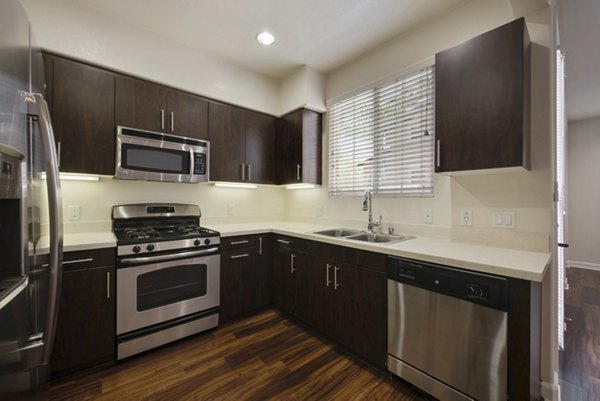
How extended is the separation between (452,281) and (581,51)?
3097mm

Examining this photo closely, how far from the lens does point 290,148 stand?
308cm

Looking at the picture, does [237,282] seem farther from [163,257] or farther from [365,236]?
[365,236]

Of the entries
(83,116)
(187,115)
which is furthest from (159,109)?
(83,116)

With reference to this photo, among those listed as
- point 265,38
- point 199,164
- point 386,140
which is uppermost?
point 265,38

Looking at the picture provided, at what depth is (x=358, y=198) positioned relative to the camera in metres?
2.71

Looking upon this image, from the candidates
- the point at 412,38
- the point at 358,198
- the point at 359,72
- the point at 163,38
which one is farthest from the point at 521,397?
the point at 163,38

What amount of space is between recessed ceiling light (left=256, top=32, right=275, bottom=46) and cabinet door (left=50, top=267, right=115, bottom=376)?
2.31 m

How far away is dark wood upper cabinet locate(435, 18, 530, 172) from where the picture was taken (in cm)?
148

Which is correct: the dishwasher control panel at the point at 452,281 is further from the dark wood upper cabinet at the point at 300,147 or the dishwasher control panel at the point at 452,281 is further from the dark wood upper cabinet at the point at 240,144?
the dark wood upper cabinet at the point at 240,144

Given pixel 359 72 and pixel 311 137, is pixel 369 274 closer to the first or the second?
pixel 311 137

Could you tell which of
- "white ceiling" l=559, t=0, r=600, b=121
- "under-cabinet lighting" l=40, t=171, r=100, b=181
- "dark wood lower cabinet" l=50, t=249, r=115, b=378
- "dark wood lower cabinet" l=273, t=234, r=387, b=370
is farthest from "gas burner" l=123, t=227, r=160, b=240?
"white ceiling" l=559, t=0, r=600, b=121

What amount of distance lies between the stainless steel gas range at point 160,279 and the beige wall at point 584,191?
6197mm

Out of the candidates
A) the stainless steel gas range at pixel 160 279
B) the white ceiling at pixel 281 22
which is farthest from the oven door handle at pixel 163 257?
the white ceiling at pixel 281 22

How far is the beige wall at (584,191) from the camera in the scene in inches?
178
